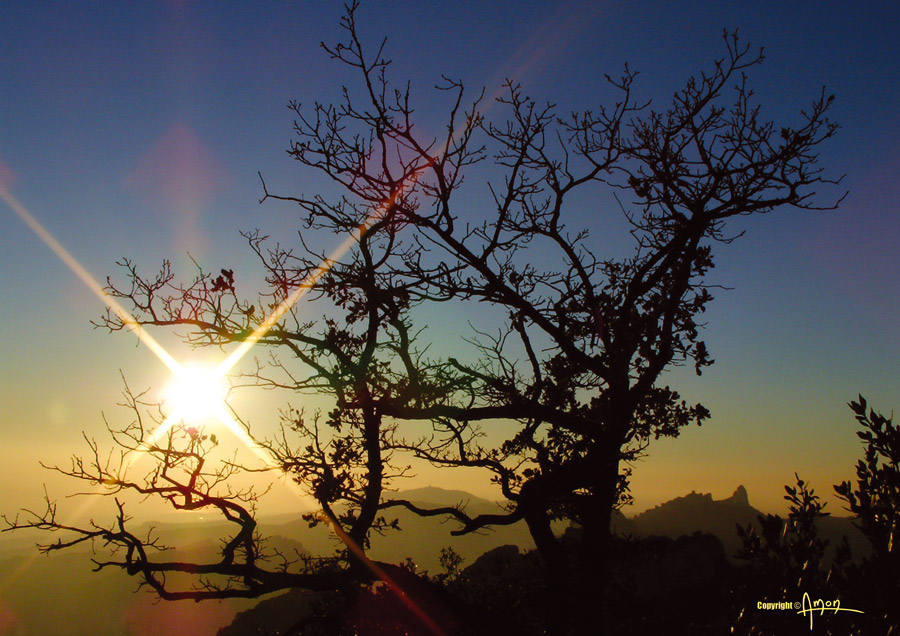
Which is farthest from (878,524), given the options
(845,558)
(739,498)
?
(739,498)

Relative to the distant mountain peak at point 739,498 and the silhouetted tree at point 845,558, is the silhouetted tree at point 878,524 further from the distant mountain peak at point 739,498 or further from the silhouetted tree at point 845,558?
the distant mountain peak at point 739,498

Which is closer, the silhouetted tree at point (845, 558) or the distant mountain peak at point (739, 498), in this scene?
the silhouetted tree at point (845, 558)

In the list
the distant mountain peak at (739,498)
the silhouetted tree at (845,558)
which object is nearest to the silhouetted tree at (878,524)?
the silhouetted tree at (845,558)

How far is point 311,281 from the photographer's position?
9.04 metres

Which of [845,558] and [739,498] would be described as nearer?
[845,558]

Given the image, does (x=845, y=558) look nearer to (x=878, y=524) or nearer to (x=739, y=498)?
(x=878, y=524)
